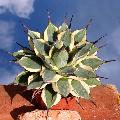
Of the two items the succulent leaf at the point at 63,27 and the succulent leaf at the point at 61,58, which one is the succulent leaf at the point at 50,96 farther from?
the succulent leaf at the point at 63,27

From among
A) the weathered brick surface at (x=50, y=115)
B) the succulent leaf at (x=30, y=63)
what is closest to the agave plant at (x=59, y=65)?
the succulent leaf at (x=30, y=63)

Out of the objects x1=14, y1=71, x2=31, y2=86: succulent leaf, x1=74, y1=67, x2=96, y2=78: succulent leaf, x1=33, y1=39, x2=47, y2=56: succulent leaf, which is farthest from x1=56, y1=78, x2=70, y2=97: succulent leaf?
x1=14, y1=71, x2=31, y2=86: succulent leaf

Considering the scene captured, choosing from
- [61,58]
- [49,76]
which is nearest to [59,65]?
[61,58]

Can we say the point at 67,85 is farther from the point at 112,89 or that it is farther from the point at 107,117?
the point at 112,89

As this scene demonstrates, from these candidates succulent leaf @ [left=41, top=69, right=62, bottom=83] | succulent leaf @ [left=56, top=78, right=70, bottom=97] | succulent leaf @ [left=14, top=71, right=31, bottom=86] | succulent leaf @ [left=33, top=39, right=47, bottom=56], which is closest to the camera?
succulent leaf @ [left=41, top=69, right=62, bottom=83]

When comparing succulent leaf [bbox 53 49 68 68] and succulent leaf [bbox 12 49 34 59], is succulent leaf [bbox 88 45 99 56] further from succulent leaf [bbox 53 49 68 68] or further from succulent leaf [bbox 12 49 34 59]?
succulent leaf [bbox 12 49 34 59]
